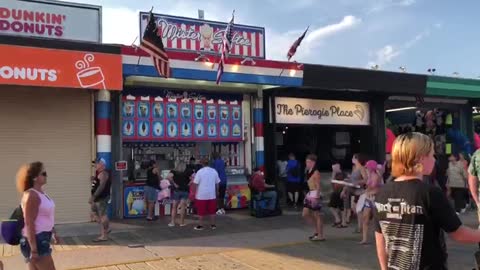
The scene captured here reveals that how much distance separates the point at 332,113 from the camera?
55.2 feet

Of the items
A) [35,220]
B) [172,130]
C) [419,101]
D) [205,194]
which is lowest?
[205,194]

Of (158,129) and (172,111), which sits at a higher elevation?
(172,111)

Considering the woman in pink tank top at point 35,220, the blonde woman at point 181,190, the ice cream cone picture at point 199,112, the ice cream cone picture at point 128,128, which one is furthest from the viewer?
the ice cream cone picture at point 199,112

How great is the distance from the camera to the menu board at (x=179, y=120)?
13562 mm

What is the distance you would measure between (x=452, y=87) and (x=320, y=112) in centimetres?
492

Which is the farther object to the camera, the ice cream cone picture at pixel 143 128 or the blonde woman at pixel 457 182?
the blonde woman at pixel 457 182

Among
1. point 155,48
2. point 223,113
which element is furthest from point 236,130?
point 155,48

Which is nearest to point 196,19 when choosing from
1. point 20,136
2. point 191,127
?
point 191,127

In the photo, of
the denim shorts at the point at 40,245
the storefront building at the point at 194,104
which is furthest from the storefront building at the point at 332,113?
the denim shorts at the point at 40,245

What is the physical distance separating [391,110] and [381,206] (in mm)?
16189

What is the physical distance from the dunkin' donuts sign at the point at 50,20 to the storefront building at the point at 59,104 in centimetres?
2

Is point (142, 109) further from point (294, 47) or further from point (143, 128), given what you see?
point (294, 47)

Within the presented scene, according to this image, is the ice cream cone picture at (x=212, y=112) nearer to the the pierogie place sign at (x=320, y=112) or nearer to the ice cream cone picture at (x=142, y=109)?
the ice cream cone picture at (x=142, y=109)

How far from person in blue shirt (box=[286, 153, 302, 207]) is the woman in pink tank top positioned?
34.0ft
